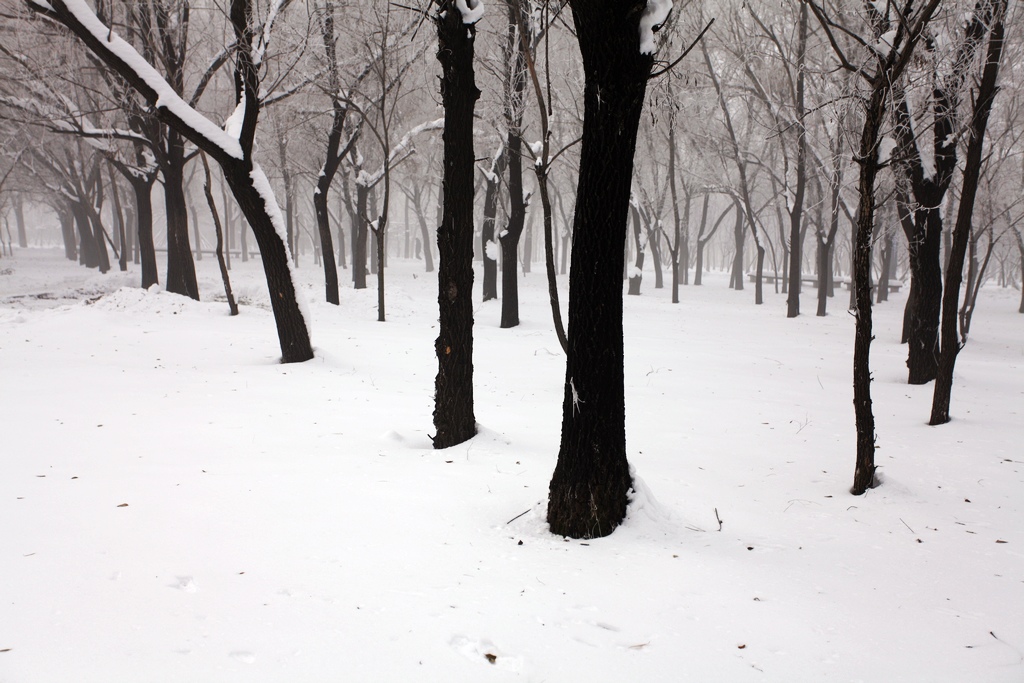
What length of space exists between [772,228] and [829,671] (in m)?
52.0

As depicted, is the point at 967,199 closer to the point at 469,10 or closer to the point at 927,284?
the point at 927,284

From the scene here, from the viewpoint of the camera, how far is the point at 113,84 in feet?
42.5

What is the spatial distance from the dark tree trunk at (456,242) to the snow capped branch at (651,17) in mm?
2332

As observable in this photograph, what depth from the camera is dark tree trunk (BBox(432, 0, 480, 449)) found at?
5.14 meters

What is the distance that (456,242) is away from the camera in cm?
523

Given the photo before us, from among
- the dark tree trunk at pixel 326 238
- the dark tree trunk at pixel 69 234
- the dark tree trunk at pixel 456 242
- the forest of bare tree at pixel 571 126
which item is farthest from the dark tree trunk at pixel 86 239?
the dark tree trunk at pixel 456 242

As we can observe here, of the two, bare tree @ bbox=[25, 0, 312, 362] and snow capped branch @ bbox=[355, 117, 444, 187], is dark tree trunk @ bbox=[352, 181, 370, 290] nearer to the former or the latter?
snow capped branch @ bbox=[355, 117, 444, 187]

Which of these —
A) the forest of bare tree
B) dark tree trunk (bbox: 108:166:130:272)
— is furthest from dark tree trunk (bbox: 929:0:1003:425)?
dark tree trunk (bbox: 108:166:130:272)

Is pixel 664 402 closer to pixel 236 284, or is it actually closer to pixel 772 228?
pixel 236 284

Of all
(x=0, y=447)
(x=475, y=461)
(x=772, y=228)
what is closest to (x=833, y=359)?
(x=475, y=461)

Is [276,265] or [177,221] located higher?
[177,221]

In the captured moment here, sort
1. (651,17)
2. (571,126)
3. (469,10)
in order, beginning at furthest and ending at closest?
(571,126)
(469,10)
(651,17)

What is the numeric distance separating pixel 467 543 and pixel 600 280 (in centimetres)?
172

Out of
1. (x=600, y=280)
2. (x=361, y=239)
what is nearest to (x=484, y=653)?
(x=600, y=280)
